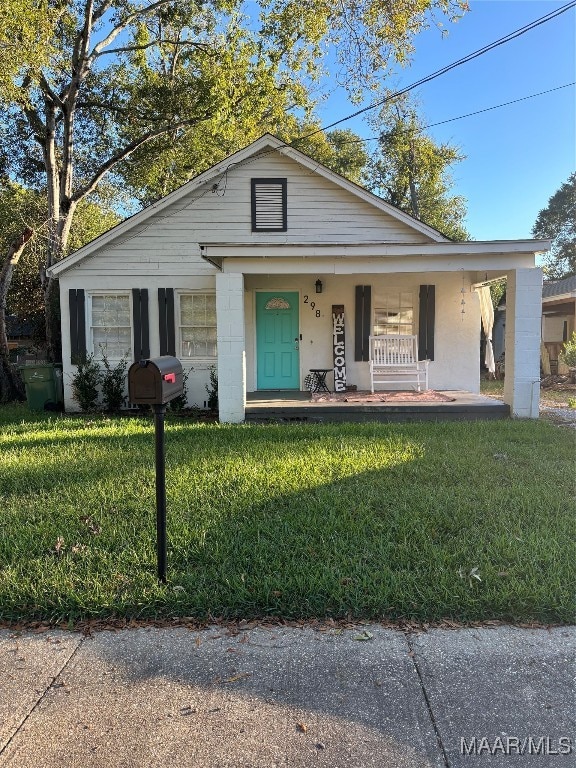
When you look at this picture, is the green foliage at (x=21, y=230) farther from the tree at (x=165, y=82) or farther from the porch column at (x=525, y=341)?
the porch column at (x=525, y=341)

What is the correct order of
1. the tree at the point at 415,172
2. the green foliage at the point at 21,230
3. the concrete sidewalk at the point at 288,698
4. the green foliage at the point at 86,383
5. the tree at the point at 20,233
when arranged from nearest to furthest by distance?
the concrete sidewalk at the point at 288,698 < the green foliage at the point at 86,383 < the tree at the point at 20,233 < the green foliage at the point at 21,230 < the tree at the point at 415,172

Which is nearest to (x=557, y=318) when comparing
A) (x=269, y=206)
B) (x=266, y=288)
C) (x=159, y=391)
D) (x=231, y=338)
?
(x=266, y=288)

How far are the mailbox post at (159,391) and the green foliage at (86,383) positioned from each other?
24.7ft

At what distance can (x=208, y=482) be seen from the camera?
5.04m

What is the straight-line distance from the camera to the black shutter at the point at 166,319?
1039cm

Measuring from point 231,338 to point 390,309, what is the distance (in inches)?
163

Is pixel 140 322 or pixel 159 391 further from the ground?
pixel 140 322

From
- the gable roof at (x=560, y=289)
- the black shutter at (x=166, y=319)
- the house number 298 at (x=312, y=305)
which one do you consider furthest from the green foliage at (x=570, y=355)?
the black shutter at (x=166, y=319)

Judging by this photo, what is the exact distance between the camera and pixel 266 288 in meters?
10.9

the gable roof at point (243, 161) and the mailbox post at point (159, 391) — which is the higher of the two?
the gable roof at point (243, 161)

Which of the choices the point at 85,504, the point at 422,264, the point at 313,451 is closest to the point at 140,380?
the point at 85,504

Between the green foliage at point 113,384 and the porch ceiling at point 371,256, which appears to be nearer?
the porch ceiling at point 371,256

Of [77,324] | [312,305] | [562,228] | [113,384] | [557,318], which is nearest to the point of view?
[113,384]

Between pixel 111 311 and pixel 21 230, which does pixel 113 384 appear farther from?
pixel 21 230
